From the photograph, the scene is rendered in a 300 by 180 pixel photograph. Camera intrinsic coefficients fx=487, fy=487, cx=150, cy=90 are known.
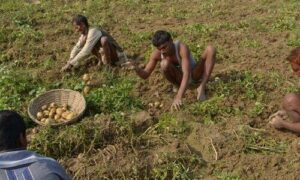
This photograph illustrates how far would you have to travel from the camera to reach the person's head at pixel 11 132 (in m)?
3.01

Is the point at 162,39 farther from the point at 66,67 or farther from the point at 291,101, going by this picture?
the point at 66,67

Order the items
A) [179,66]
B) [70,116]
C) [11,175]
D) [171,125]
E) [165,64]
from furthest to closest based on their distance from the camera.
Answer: [179,66]
[165,64]
[70,116]
[171,125]
[11,175]

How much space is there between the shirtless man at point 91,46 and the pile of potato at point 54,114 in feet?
3.60

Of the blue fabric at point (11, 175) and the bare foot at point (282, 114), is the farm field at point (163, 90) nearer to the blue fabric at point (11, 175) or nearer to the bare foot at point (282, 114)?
the bare foot at point (282, 114)

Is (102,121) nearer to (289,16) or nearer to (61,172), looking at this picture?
(61,172)

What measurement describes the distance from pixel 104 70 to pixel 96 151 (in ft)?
6.68

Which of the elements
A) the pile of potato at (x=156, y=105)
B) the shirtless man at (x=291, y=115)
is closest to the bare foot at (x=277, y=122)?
the shirtless man at (x=291, y=115)

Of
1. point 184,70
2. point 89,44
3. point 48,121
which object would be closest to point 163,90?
point 184,70

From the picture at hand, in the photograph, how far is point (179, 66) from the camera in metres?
6.30

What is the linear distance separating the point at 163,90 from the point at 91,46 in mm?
1240

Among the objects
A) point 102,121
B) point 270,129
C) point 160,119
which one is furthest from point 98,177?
point 270,129

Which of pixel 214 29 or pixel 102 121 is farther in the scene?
pixel 214 29

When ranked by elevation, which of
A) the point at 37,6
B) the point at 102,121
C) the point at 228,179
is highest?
the point at 37,6

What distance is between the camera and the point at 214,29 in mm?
8219
